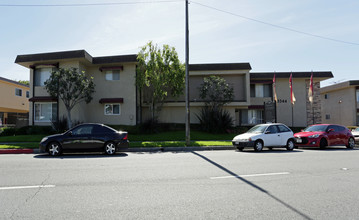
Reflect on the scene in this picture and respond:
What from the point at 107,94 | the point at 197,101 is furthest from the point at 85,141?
the point at 197,101

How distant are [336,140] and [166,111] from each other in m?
15.3

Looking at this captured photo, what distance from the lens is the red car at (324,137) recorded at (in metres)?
15.0

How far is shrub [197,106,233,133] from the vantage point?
2317 cm

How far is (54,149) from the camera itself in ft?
38.3

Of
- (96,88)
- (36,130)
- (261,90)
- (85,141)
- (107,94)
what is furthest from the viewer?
(261,90)

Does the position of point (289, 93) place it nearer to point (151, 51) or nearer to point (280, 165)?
point (151, 51)

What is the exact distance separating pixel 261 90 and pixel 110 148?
21547 millimetres

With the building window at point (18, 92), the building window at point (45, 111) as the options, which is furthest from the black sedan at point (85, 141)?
the building window at point (18, 92)


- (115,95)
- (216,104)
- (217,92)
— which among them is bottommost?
(216,104)

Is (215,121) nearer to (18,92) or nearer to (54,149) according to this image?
(54,149)

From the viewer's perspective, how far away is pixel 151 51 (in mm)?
21969

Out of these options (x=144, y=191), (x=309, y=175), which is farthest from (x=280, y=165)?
(x=144, y=191)

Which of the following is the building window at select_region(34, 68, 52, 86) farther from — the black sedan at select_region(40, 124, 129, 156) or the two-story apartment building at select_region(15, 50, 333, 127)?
the black sedan at select_region(40, 124, 129, 156)

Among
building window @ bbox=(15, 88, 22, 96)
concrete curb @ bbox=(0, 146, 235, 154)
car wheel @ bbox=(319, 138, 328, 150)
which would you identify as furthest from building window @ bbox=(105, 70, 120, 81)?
building window @ bbox=(15, 88, 22, 96)
